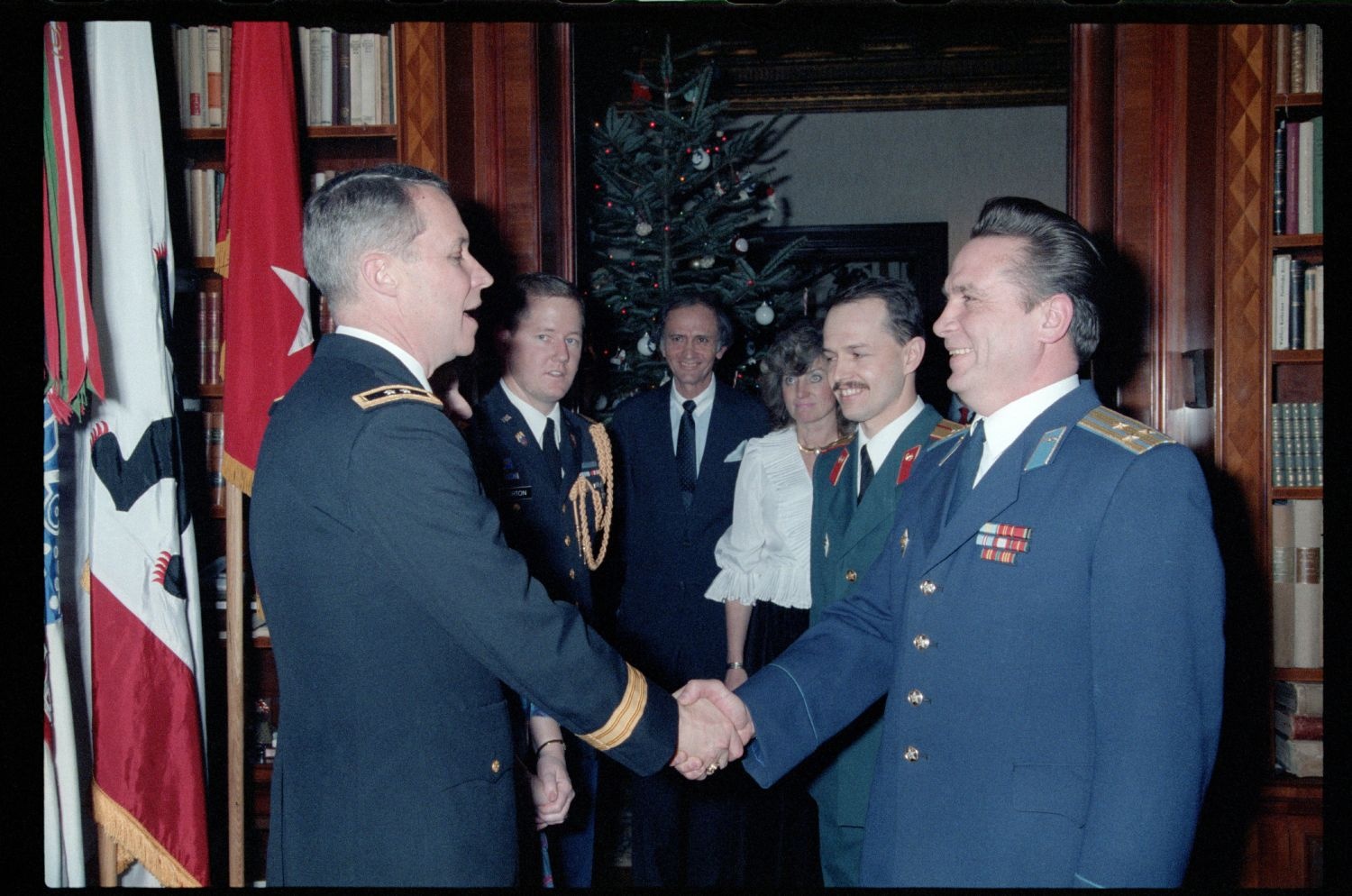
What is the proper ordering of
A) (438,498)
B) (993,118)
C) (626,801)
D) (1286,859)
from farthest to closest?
(993,118) → (626,801) → (1286,859) → (438,498)

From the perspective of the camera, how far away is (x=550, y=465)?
2631 millimetres

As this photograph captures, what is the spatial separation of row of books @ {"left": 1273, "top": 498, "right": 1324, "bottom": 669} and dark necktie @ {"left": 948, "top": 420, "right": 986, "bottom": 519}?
185 centimetres

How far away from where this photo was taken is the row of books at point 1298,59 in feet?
9.09

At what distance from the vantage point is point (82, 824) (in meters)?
2.11

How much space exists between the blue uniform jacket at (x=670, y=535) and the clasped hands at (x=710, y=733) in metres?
1.36

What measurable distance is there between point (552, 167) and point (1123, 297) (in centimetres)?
202

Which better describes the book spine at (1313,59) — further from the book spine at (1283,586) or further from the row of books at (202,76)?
the row of books at (202,76)

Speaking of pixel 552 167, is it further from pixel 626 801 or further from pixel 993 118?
pixel 993 118

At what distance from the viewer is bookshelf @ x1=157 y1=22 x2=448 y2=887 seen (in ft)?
9.87

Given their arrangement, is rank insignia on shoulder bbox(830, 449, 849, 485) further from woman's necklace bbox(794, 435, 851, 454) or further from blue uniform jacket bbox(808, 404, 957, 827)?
woman's necklace bbox(794, 435, 851, 454)

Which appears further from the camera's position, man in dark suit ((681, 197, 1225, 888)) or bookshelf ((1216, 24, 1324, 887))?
bookshelf ((1216, 24, 1324, 887))

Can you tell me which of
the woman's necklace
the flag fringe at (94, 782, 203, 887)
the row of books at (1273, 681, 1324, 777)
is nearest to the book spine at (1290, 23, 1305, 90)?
the woman's necklace

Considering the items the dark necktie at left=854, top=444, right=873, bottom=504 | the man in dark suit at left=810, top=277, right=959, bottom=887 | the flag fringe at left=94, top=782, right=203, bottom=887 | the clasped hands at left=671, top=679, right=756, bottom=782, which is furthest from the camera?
the dark necktie at left=854, top=444, right=873, bottom=504
